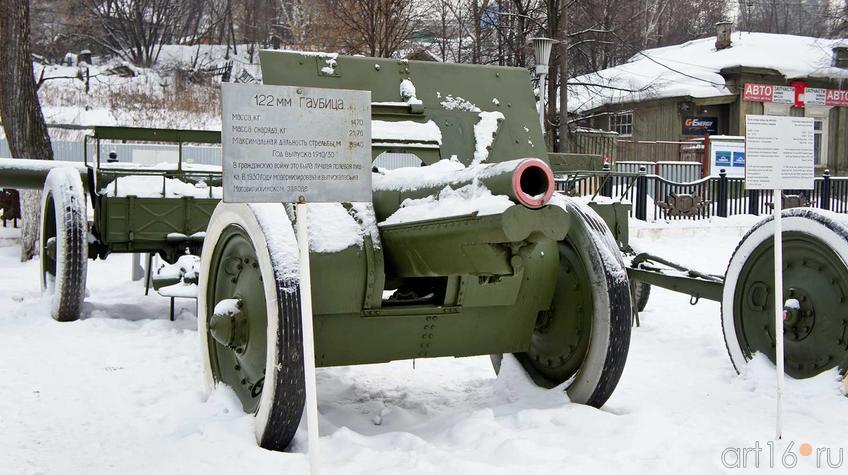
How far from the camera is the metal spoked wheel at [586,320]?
4.00m

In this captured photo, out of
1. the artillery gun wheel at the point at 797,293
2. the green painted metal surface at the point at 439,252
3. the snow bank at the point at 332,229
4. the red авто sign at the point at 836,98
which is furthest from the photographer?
the red авто sign at the point at 836,98

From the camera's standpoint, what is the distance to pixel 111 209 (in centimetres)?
708

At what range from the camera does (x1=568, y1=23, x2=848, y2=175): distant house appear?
23172mm

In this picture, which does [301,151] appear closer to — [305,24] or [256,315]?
[256,315]

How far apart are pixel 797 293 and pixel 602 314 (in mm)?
1502

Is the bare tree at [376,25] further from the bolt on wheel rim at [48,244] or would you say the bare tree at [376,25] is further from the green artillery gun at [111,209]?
the bolt on wheel rim at [48,244]

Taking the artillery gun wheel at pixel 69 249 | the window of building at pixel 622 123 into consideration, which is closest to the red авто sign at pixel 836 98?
the window of building at pixel 622 123

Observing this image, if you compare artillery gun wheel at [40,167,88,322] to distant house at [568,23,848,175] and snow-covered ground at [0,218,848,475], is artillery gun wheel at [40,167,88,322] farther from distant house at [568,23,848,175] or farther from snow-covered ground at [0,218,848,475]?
distant house at [568,23,848,175]

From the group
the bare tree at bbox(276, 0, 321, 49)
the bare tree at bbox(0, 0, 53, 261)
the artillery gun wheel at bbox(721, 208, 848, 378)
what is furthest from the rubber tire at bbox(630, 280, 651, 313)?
the bare tree at bbox(276, 0, 321, 49)

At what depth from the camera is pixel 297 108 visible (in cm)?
299

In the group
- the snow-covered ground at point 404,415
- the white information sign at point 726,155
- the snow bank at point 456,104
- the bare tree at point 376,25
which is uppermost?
the bare tree at point 376,25

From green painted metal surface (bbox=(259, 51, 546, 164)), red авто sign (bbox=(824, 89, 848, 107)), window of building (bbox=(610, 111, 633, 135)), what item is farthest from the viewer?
window of building (bbox=(610, 111, 633, 135))

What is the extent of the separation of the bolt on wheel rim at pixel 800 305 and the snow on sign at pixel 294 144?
2.72m

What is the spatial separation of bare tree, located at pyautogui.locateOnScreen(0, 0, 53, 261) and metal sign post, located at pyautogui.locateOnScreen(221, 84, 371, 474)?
364 inches
